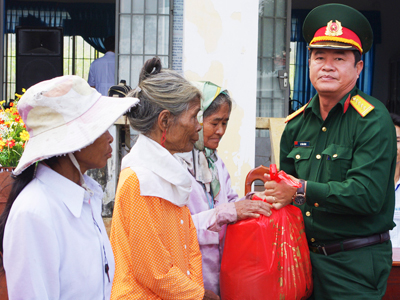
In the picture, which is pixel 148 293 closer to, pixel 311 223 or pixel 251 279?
pixel 251 279

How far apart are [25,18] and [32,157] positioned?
11187mm

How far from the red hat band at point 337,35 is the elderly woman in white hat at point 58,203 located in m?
1.07

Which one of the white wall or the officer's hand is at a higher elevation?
the white wall

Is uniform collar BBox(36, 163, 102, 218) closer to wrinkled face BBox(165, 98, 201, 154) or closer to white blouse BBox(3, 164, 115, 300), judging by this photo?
white blouse BBox(3, 164, 115, 300)

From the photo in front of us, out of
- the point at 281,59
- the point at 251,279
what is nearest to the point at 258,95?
the point at 281,59

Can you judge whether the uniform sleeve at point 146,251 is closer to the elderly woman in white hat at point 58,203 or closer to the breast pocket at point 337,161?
the elderly woman in white hat at point 58,203

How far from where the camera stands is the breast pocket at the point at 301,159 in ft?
6.66

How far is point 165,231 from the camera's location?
1537 mm

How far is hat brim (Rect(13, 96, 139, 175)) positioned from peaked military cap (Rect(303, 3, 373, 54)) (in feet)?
3.64

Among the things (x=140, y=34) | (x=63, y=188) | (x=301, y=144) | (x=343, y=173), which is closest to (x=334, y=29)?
(x=301, y=144)

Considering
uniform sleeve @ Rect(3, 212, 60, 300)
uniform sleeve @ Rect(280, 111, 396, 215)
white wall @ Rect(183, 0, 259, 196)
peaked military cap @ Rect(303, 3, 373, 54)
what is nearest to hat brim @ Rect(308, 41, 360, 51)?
peaked military cap @ Rect(303, 3, 373, 54)

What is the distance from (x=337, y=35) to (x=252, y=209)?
88 centimetres

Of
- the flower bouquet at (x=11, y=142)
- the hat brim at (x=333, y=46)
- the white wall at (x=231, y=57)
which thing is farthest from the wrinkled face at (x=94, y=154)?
the white wall at (x=231, y=57)

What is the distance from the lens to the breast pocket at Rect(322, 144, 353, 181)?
6.13 feet
